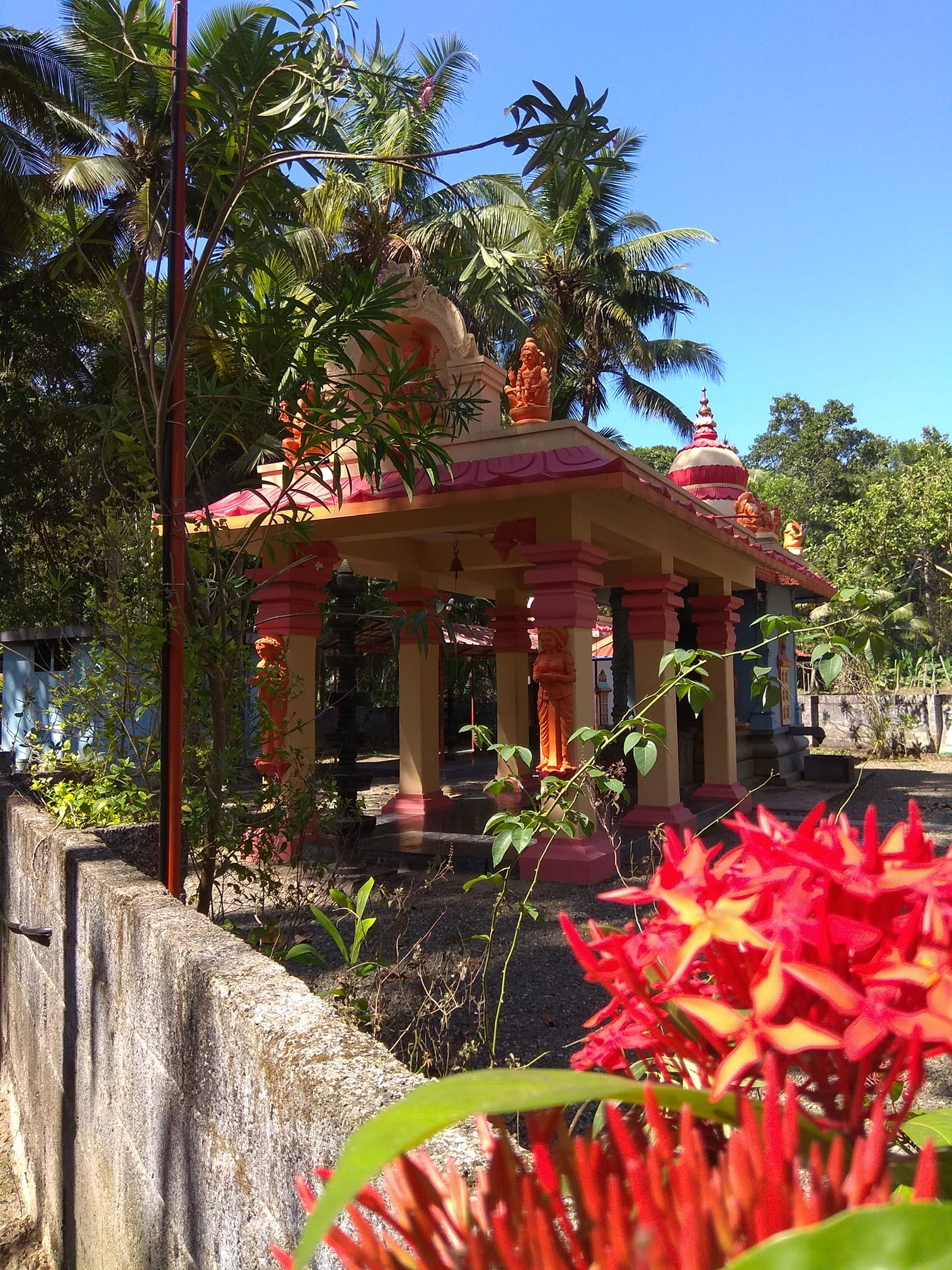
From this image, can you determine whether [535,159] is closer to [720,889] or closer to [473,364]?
[720,889]

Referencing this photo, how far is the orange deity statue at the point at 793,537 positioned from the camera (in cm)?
1402

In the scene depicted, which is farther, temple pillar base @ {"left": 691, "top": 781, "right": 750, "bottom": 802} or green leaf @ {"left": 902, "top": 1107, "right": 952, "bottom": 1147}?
temple pillar base @ {"left": 691, "top": 781, "right": 750, "bottom": 802}

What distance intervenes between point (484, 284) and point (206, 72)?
1056 mm

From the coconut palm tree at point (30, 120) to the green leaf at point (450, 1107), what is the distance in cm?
1605

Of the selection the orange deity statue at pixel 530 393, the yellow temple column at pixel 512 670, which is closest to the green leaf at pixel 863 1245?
the orange deity statue at pixel 530 393

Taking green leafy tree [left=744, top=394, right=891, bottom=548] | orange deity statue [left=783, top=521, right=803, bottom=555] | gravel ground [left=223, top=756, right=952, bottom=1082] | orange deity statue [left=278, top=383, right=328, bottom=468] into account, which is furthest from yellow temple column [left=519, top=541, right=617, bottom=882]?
green leafy tree [left=744, top=394, right=891, bottom=548]

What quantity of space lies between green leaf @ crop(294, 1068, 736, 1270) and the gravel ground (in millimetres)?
1538

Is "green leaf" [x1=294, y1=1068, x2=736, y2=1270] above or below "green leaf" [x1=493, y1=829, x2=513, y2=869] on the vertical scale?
above

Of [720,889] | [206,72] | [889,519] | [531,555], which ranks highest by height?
[889,519]

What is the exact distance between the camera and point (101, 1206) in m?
2.32

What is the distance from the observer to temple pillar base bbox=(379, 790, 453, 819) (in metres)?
9.10

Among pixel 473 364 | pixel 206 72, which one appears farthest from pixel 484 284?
pixel 473 364

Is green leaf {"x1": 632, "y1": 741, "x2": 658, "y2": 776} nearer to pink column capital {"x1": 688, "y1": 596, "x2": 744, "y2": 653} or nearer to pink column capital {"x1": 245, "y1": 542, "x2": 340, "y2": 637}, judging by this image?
pink column capital {"x1": 245, "y1": 542, "x2": 340, "y2": 637}

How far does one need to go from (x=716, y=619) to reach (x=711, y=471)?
362cm
